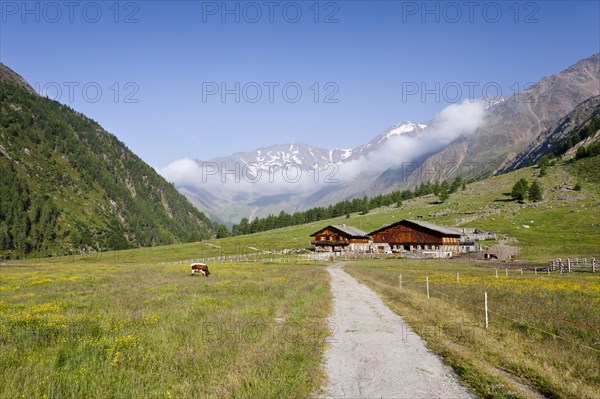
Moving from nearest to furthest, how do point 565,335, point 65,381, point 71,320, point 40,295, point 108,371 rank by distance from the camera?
point 65,381 → point 108,371 → point 565,335 → point 71,320 → point 40,295

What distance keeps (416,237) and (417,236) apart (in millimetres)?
403

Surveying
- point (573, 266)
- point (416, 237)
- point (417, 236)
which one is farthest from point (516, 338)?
point (416, 237)

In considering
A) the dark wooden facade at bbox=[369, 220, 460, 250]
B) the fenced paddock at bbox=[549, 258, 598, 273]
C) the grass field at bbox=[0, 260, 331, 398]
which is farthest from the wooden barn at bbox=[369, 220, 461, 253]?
the grass field at bbox=[0, 260, 331, 398]

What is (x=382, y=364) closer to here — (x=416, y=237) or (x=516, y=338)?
(x=516, y=338)

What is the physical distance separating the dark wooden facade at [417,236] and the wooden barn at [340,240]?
16.6ft

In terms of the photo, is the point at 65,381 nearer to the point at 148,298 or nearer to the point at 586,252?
the point at 148,298

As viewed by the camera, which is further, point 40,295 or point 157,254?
point 157,254

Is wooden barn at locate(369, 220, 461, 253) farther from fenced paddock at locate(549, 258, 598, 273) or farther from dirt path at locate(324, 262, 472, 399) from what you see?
dirt path at locate(324, 262, 472, 399)

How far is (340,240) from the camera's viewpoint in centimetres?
11075

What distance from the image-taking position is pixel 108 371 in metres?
10.2

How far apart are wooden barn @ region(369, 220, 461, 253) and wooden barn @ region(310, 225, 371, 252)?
471cm

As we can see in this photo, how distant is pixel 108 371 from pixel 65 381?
3.46 ft

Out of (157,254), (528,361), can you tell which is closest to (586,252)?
(528,361)

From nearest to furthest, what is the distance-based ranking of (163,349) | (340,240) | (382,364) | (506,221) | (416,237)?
(382,364)
(163,349)
(416,237)
(340,240)
(506,221)
